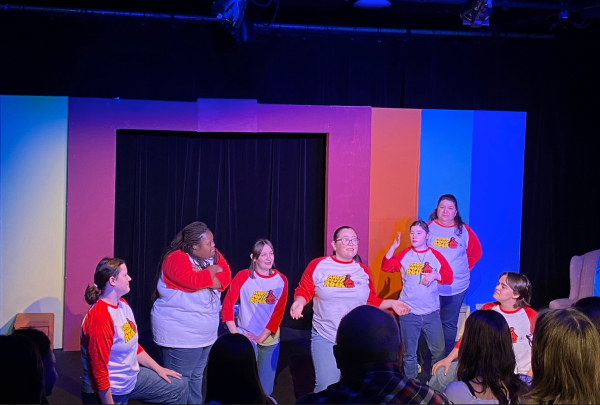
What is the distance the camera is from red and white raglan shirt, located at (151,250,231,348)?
4223mm

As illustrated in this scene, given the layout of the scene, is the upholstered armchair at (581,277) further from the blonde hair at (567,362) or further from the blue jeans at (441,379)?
the blonde hair at (567,362)

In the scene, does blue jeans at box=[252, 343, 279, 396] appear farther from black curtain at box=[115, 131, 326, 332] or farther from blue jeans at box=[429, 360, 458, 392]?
black curtain at box=[115, 131, 326, 332]

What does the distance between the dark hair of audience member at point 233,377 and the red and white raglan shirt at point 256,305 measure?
2.15m

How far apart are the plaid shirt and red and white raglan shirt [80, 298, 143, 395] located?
1666 mm

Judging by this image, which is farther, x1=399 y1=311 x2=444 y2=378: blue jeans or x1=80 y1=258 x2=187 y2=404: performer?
x1=399 y1=311 x2=444 y2=378: blue jeans

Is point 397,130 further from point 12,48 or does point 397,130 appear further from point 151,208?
point 12,48

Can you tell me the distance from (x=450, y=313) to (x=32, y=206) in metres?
4.03

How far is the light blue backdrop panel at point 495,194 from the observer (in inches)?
279

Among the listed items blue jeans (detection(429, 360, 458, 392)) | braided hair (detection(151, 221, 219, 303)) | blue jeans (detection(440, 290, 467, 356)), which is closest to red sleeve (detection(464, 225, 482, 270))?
blue jeans (detection(440, 290, 467, 356))

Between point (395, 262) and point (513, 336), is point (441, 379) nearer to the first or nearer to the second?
point (513, 336)

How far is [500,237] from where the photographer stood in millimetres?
7133

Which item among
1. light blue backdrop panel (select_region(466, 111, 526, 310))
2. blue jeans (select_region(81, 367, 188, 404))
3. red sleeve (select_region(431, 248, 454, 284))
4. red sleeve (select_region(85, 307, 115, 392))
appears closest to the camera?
red sleeve (select_region(85, 307, 115, 392))

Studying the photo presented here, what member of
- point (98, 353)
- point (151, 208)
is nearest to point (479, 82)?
point (151, 208)

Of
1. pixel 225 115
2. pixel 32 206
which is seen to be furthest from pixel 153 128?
pixel 32 206
